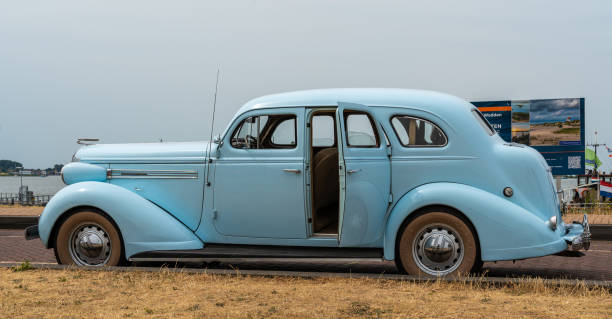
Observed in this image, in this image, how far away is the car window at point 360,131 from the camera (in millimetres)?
7699

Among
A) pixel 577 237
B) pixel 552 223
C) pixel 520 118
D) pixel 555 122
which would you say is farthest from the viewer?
pixel 520 118

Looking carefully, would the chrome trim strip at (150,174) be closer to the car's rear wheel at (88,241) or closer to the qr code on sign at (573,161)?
the car's rear wheel at (88,241)

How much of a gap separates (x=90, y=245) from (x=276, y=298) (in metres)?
3.22

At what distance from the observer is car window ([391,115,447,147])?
7613mm

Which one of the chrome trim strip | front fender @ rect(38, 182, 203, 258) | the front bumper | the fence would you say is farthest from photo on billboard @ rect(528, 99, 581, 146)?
the fence

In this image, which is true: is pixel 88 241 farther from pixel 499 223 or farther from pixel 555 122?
pixel 555 122

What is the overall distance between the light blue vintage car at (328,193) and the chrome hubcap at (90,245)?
0.5 inches

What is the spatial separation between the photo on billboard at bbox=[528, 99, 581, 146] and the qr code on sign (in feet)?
2.67

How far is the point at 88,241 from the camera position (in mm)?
8188

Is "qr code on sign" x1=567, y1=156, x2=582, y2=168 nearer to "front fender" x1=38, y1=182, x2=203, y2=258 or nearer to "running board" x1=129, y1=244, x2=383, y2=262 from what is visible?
"running board" x1=129, y1=244, x2=383, y2=262

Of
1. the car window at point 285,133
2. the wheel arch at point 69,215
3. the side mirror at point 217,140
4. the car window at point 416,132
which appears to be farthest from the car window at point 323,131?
the wheel arch at point 69,215

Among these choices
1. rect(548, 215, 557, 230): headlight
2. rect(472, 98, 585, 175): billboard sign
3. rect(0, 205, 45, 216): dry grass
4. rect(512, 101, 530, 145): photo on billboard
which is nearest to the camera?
rect(548, 215, 557, 230): headlight

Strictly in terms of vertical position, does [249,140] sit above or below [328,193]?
above

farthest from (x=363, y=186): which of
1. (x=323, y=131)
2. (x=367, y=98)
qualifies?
(x=323, y=131)
